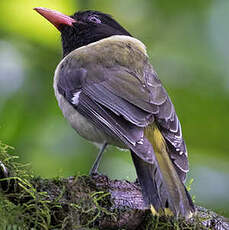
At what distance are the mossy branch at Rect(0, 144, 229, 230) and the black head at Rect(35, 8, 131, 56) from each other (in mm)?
2350

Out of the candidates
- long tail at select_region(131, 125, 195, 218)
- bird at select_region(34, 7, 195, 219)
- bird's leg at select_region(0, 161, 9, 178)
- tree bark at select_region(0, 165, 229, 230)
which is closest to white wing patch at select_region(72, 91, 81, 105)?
bird at select_region(34, 7, 195, 219)

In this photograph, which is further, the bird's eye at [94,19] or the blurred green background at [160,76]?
the bird's eye at [94,19]

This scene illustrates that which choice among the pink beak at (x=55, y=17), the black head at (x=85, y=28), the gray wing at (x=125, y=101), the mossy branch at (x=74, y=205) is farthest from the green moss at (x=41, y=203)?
the black head at (x=85, y=28)

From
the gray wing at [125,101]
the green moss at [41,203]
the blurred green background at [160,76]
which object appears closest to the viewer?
the green moss at [41,203]

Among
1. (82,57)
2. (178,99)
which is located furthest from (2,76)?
(178,99)

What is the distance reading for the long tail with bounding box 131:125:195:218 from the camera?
12.0 ft

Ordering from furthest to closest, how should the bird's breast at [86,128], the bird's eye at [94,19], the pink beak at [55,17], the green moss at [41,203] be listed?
the bird's eye at [94,19]
the pink beak at [55,17]
the bird's breast at [86,128]
the green moss at [41,203]

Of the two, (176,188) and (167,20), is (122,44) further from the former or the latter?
(176,188)

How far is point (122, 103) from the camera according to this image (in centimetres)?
441

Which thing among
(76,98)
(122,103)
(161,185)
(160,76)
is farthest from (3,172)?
(160,76)

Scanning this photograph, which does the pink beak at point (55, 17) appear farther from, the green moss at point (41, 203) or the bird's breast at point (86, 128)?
the green moss at point (41, 203)

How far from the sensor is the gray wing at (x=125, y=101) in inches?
164

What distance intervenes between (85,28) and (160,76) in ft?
3.36

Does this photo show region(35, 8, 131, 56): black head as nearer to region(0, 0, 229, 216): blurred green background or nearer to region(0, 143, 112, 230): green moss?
region(0, 0, 229, 216): blurred green background
